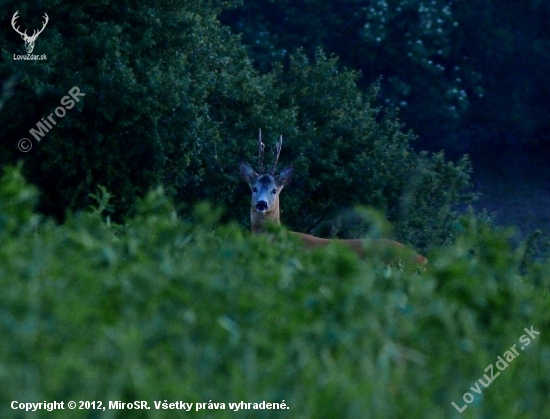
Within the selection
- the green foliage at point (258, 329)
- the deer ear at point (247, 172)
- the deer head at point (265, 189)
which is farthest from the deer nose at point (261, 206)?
the green foliage at point (258, 329)

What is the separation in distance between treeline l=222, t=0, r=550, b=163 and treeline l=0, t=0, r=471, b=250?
9.00 meters

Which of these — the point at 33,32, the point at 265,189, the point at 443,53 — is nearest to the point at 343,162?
the point at 265,189

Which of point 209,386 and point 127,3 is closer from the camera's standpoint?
point 209,386

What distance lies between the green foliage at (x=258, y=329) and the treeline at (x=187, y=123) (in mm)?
8737

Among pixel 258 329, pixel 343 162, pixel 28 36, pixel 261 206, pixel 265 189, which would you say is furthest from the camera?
pixel 343 162

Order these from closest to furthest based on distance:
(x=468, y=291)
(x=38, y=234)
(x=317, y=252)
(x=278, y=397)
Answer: (x=278, y=397) < (x=468, y=291) < (x=317, y=252) < (x=38, y=234)

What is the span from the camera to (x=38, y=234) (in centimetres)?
437

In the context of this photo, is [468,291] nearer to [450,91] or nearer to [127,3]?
[127,3]

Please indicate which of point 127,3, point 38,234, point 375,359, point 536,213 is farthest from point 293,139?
point 375,359

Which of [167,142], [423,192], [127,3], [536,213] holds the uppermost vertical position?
[127,3]

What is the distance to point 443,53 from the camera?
2842 centimetres

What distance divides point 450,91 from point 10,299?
25.9 m

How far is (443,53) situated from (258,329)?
2594 cm

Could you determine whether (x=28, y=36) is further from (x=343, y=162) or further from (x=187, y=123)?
(x=343, y=162)
